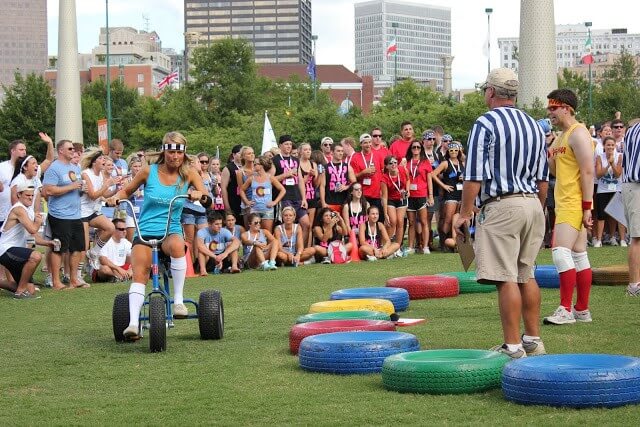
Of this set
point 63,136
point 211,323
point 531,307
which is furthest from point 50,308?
point 63,136

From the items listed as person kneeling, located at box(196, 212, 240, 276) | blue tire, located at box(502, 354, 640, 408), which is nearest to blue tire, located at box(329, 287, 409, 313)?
blue tire, located at box(502, 354, 640, 408)

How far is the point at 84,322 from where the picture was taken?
12719 mm

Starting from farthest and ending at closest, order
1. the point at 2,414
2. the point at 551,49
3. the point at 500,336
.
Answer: the point at 551,49, the point at 500,336, the point at 2,414

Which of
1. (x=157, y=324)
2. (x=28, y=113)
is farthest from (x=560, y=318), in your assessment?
(x=28, y=113)

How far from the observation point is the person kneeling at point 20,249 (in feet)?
53.3

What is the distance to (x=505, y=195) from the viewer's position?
838cm

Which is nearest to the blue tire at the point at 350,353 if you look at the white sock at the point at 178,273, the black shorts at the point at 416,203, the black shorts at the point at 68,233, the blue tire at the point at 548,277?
the white sock at the point at 178,273

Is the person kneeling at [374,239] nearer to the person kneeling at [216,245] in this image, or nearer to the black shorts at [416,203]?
the black shorts at [416,203]

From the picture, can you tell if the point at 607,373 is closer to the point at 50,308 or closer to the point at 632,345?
the point at 632,345

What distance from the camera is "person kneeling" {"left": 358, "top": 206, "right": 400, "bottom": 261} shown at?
20703 millimetres

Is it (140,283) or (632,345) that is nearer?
(632,345)

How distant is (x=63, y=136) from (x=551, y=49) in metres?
21.6

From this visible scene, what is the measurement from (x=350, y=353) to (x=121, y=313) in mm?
2963

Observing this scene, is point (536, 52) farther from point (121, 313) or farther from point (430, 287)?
point (121, 313)
